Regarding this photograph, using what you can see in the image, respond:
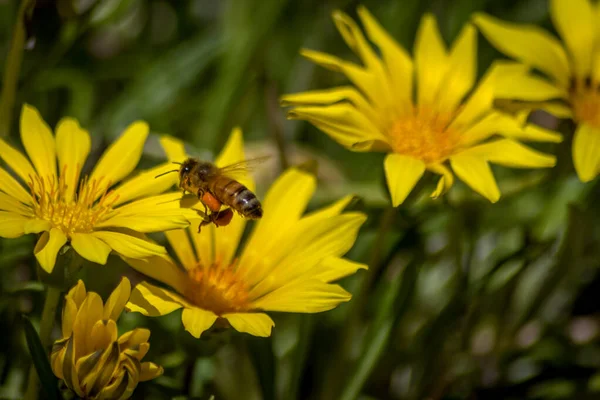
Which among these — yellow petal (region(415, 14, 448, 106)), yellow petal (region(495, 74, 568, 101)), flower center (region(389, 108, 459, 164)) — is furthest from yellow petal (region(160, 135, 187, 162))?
yellow petal (region(495, 74, 568, 101))

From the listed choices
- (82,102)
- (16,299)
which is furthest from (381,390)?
(82,102)

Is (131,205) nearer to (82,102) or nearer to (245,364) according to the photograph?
(245,364)

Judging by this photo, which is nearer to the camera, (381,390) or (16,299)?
(16,299)

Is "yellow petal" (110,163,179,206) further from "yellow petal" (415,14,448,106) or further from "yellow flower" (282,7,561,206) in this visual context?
"yellow petal" (415,14,448,106)

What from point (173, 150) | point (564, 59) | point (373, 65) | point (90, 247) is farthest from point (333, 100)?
point (564, 59)

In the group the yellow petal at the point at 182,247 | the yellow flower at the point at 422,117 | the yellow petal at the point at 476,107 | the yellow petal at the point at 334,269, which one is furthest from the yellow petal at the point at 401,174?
the yellow petal at the point at 182,247
